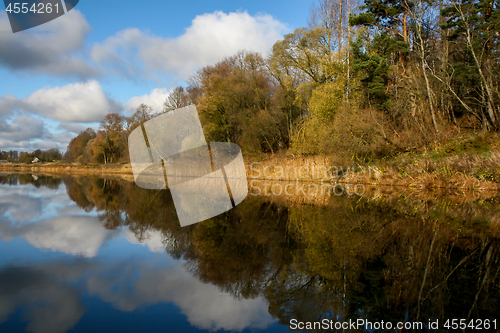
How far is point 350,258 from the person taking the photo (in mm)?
4656

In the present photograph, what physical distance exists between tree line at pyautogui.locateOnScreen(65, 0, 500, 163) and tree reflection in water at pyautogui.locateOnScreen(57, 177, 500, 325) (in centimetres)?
964

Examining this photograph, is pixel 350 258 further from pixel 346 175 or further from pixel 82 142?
pixel 82 142

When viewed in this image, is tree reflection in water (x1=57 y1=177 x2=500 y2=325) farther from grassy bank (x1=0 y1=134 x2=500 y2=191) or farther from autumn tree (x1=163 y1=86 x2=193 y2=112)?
autumn tree (x1=163 y1=86 x2=193 y2=112)

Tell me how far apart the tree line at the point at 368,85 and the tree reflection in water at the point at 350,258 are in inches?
379

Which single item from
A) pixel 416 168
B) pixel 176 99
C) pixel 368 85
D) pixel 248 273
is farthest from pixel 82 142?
pixel 248 273

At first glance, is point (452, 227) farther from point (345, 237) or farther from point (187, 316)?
point (187, 316)

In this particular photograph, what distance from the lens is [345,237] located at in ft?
19.7

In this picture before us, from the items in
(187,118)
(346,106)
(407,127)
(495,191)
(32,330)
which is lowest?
(495,191)

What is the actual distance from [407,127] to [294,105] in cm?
932

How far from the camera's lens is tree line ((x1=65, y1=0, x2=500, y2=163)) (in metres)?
17.2

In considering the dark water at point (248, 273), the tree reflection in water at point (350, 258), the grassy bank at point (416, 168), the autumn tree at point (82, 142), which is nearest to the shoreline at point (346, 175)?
the grassy bank at point (416, 168)

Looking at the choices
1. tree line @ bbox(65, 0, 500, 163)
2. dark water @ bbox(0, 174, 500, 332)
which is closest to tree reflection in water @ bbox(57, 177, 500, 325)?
dark water @ bbox(0, 174, 500, 332)

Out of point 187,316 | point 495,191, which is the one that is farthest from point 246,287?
point 495,191

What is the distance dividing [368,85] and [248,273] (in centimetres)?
2048
